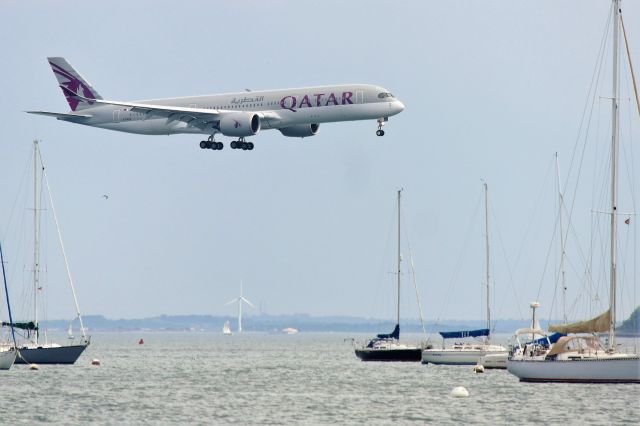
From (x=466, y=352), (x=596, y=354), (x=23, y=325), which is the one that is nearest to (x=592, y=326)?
(x=596, y=354)

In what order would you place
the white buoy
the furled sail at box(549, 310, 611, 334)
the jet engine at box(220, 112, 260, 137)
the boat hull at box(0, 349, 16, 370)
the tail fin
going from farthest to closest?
the tail fin
the jet engine at box(220, 112, 260, 137)
the boat hull at box(0, 349, 16, 370)
the white buoy
the furled sail at box(549, 310, 611, 334)

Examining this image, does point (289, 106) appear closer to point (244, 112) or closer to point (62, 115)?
point (244, 112)

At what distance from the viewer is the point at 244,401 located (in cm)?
7256

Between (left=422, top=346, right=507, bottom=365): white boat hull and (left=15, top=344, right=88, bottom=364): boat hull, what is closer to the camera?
(left=15, top=344, right=88, bottom=364): boat hull

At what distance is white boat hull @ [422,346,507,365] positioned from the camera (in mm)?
100000

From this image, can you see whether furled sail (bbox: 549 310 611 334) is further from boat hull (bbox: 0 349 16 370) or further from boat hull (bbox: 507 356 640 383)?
boat hull (bbox: 0 349 16 370)

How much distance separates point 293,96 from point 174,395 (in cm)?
2792

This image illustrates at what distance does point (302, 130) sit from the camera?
102 m

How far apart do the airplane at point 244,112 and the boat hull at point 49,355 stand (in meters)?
18.9

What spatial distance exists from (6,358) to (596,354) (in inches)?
1738

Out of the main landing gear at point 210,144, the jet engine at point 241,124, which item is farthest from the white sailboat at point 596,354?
the main landing gear at point 210,144

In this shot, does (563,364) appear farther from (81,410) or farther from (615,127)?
(81,410)

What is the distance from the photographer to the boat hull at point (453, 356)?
100062 millimetres

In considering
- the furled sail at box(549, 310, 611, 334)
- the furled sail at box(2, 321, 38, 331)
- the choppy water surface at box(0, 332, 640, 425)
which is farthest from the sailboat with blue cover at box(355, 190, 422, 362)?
the furled sail at box(549, 310, 611, 334)
